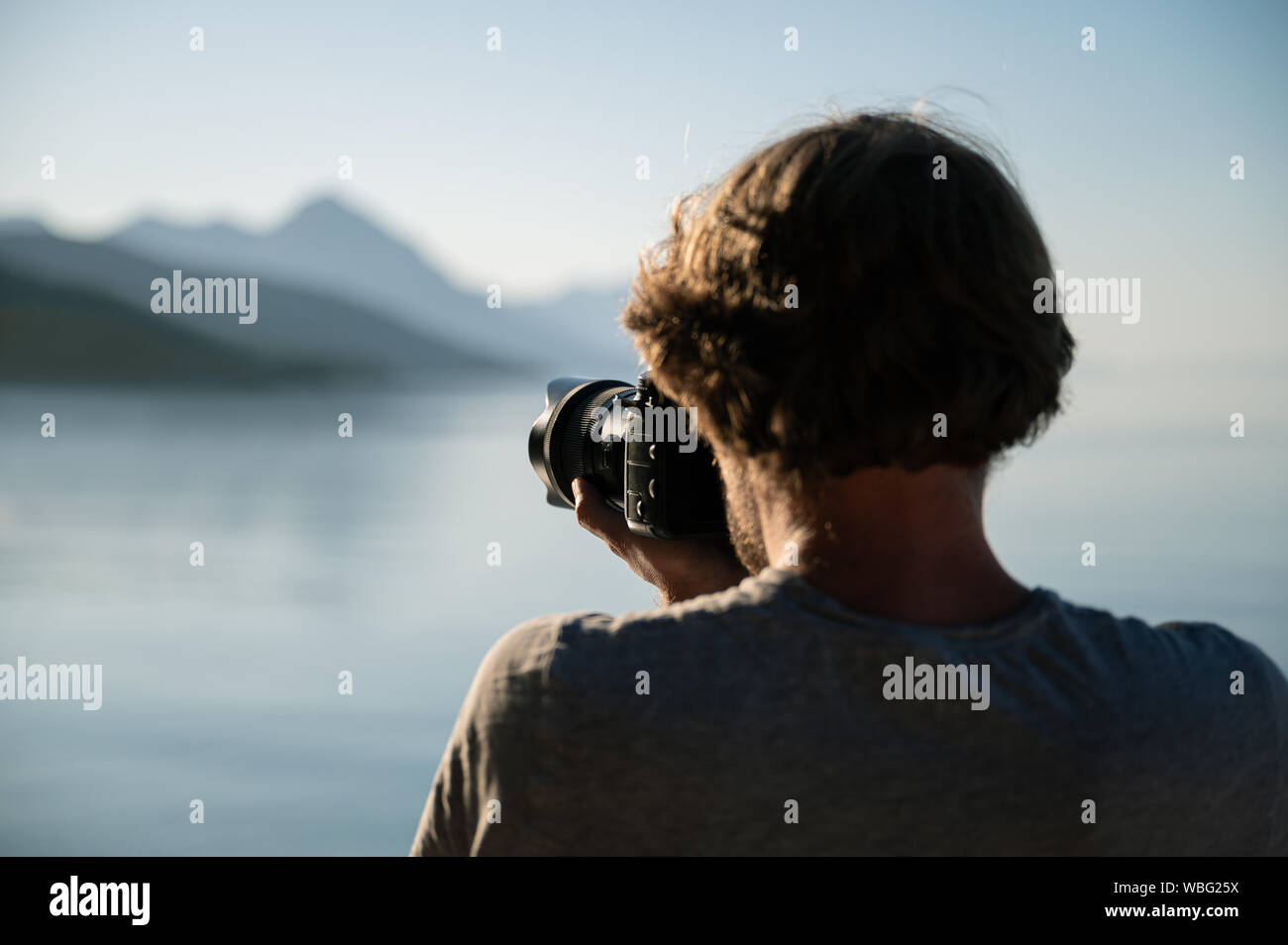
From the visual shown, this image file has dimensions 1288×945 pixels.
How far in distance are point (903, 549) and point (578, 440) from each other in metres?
0.67

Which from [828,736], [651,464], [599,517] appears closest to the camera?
[828,736]

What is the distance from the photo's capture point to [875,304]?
63cm

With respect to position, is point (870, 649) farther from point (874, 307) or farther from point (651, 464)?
point (651, 464)

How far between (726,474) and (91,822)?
308cm

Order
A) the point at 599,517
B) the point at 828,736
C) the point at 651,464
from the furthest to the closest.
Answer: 1. the point at 599,517
2. the point at 651,464
3. the point at 828,736

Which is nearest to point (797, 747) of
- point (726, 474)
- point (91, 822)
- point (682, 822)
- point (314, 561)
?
point (682, 822)

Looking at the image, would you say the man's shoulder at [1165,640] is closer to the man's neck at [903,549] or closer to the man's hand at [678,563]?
the man's neck at [903,549]

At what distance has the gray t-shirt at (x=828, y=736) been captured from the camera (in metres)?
0.59

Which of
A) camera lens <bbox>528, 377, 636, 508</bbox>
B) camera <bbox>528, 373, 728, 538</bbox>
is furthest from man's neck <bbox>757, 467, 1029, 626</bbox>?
camera lens <bbox>528, 377, 636, 508</bbox>

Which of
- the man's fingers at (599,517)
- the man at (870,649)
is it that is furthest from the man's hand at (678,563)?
the man at (870,649)

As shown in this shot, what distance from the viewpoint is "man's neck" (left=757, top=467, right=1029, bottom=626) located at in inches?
24.9

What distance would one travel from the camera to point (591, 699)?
0.59 metres

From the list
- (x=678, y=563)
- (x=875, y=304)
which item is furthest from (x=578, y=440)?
(x=875, y=304)
